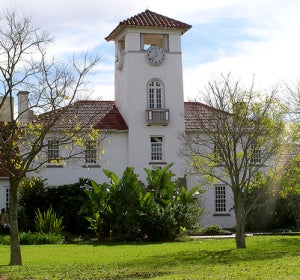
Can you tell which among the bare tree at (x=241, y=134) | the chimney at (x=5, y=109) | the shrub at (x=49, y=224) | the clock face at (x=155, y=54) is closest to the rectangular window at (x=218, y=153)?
the bare tree at (x=241, y=134)

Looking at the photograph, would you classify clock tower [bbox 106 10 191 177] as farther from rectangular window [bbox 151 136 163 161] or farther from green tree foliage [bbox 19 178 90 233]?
green tree foliage [bbox 19 178 90 233]

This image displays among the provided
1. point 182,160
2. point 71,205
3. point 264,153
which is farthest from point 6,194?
point 264,153

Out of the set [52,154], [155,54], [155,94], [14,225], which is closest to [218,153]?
[14,225]

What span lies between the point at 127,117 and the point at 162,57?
4.50m

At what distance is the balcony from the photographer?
1624 inches

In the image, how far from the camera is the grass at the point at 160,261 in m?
16.0

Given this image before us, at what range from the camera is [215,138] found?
2525 cm

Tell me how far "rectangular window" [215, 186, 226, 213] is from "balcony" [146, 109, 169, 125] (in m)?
5.63

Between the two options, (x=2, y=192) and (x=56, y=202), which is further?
(x=2, y=192)

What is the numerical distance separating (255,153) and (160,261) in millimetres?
7805

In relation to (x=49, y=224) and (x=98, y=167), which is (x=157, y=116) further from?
(x=49, y=224)

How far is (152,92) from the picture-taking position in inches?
1661

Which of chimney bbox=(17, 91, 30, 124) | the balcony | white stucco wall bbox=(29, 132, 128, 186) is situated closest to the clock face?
the balcony

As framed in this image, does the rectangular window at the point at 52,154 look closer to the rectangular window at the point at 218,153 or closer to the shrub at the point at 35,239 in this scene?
the shrub at the point at 35,239
